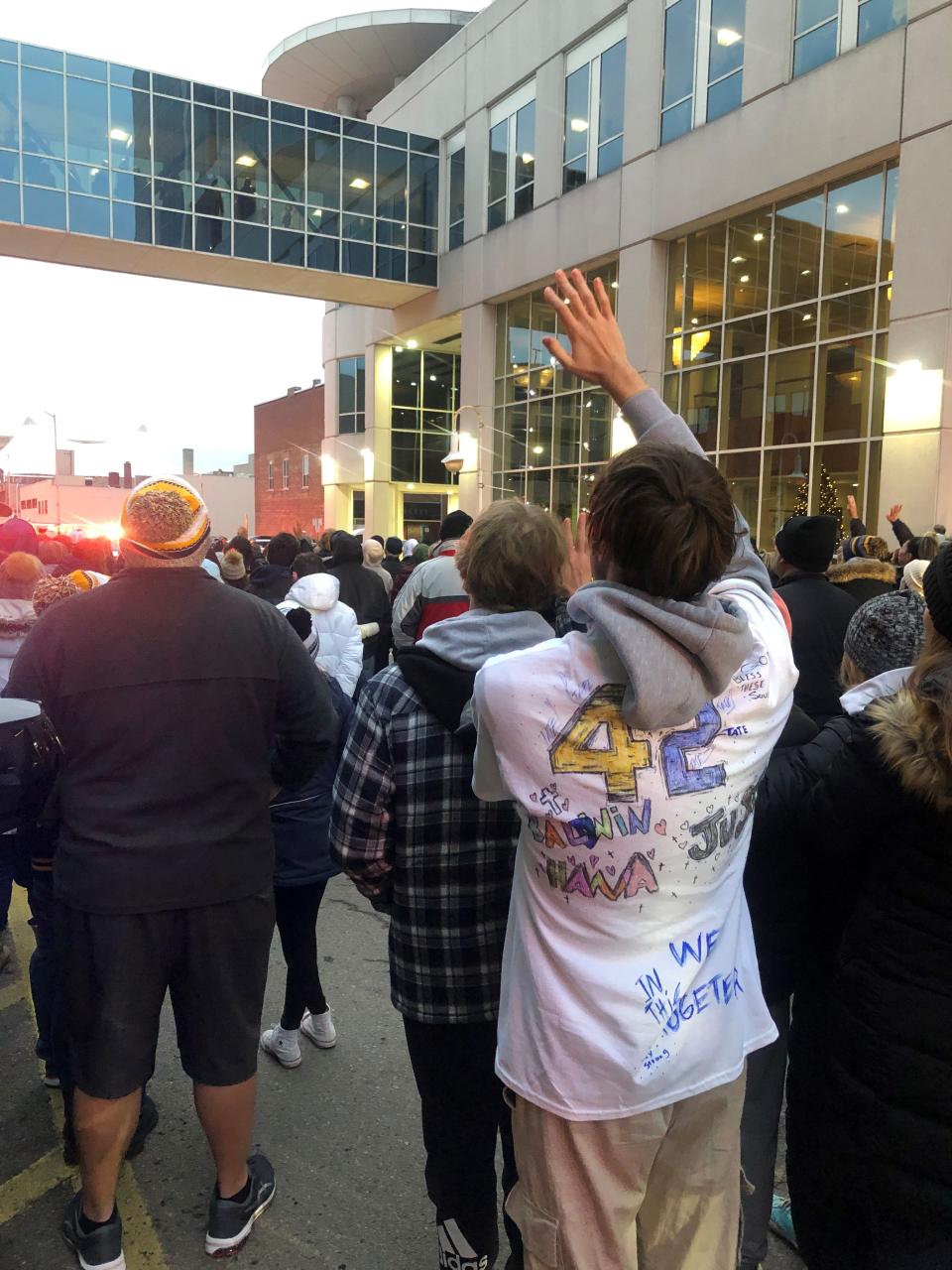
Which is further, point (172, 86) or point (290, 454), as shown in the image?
point (290, 454)

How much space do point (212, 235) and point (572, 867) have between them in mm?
23419

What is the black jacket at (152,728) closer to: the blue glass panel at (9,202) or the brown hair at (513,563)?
the brown hair at (513,563)

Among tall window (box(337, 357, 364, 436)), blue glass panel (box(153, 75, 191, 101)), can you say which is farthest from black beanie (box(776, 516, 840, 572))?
tall window (box(337, 357, 364, 436))

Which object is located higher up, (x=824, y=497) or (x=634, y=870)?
(x=824, y=497)

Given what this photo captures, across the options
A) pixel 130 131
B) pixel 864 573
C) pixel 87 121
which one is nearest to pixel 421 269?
pixel 130 131

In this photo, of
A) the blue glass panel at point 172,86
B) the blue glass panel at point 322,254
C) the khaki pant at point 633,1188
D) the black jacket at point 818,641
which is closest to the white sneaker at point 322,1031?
the khaki pant at point 633,1188

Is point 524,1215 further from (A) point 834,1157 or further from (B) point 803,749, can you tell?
(B) point 803,749

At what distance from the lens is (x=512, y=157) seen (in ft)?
68.8

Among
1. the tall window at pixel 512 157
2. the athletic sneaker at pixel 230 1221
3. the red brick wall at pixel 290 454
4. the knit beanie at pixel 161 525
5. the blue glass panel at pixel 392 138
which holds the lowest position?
the athletic sneaker at pixel 230 1221

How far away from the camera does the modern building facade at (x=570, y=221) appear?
13.2 meters

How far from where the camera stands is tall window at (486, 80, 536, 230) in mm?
20359

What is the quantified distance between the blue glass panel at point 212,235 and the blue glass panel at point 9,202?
12.7ft

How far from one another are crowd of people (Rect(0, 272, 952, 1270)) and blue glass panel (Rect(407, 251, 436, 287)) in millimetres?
23144

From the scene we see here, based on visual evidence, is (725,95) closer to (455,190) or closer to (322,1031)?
(455,190)
